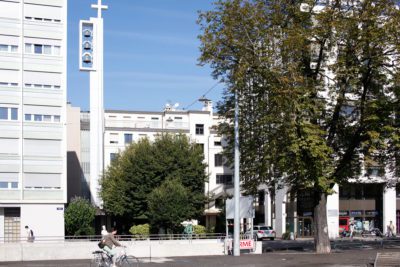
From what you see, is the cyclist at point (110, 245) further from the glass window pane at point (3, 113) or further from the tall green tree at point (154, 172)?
the glass window pane at point (3, 113)

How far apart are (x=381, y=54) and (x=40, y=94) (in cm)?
3541

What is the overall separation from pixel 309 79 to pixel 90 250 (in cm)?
1377

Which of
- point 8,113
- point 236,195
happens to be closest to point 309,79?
point 236,195

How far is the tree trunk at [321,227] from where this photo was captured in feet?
106

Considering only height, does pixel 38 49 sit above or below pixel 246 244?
above

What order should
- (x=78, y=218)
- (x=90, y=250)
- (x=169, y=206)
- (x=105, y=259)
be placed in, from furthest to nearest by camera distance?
1. (x=78, y=218)
2. (x=169, y=206)
3. (x=90, y=250)
4. (x=105, y=259)

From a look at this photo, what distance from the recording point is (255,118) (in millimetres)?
32000

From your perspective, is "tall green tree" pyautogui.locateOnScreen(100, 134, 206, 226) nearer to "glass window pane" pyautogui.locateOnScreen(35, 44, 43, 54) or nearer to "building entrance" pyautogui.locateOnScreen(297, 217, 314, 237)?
"glass window pane" pyautogui.locateOnScreen(35, 44, 43, 54)

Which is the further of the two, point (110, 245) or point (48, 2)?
point (48, 2)

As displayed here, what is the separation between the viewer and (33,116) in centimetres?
5597

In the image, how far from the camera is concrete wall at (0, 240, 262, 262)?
2959cm

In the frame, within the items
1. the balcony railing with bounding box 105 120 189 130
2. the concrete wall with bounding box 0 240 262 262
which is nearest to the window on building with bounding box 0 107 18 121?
the concrete wall with bounding box 0 240 262 262

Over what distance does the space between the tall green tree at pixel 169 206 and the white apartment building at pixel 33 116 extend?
961 centimetres

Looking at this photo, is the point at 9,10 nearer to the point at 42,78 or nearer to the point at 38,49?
the point at 38,49
